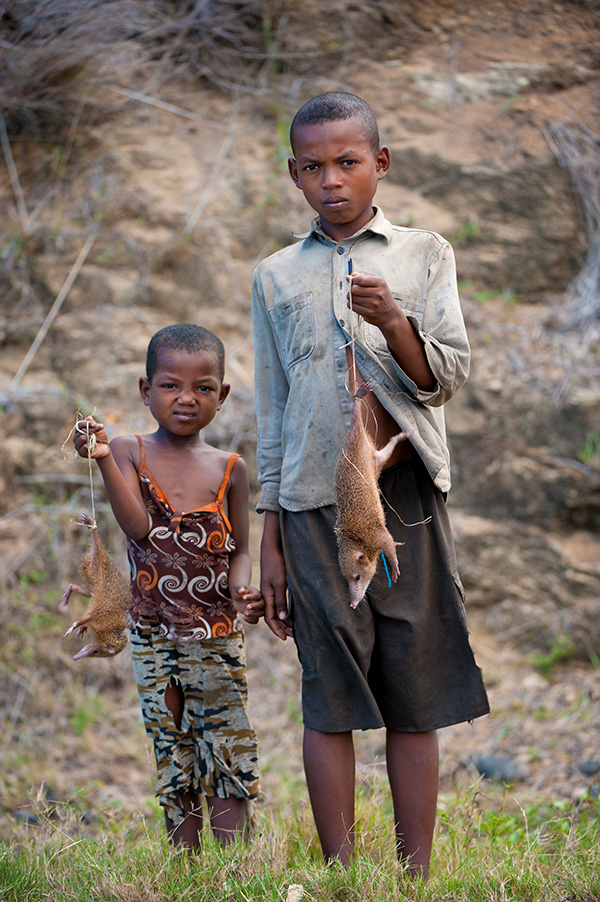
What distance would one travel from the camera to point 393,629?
256 centimetres

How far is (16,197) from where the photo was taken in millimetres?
5926

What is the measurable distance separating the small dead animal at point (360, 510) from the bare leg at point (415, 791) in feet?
1.95

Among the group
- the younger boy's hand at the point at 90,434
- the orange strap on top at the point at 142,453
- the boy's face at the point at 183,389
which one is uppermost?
the boy's face at the point at 183,389

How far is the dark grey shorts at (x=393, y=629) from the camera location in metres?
2.54

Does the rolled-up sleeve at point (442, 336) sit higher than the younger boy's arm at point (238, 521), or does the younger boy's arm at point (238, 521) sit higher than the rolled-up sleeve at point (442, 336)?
the rolled-up sleeve at point (442, 336)

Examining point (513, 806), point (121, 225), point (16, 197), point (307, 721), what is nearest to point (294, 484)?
point (307, 721)

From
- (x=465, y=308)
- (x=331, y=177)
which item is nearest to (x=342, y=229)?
(x=331, y=177)

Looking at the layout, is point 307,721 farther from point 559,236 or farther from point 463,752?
point 559,236

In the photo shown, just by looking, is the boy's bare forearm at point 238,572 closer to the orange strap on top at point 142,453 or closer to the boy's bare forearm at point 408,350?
the orange strap on top at point 142,453

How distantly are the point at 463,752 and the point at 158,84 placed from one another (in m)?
5.10

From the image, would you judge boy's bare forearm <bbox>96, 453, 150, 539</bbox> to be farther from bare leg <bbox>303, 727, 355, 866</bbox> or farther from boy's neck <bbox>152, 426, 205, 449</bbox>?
bare leg <bbox>303, 727, 355, 866</bbox>

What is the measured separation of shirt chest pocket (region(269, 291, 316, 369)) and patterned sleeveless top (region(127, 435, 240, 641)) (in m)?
0.60

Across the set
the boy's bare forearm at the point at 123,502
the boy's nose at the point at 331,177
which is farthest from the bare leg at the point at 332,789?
the boy's nose at the point at 331,177

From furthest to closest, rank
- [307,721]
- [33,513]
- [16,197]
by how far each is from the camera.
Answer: [16,197], [33,513], [307,721]
